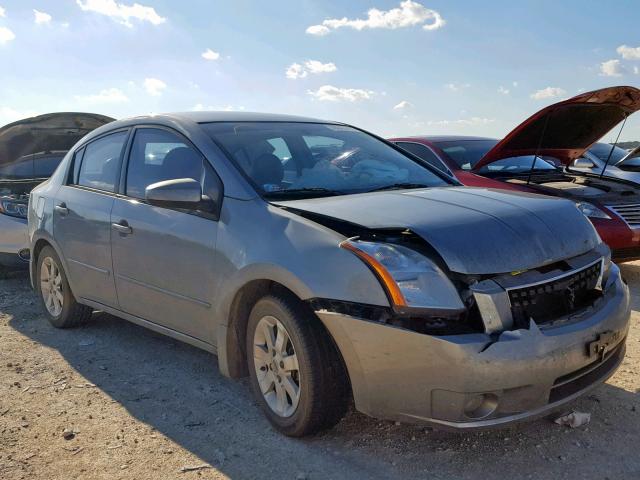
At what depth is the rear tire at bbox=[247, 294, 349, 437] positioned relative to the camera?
2.95 meters

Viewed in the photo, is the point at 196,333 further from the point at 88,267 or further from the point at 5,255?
the point at 5,255

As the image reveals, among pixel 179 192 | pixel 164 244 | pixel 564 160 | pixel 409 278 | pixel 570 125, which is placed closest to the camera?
pixel 409 278

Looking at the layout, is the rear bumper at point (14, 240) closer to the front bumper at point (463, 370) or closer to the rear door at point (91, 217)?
the rear door at point (91, 217)

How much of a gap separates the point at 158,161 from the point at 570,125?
→ 4.40 m

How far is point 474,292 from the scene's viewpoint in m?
2.66

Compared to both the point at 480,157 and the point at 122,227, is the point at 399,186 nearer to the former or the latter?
the point at 122,227

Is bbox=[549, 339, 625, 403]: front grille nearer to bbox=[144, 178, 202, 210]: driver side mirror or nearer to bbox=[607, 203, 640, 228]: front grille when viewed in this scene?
bbox=[144, 178, 202, 210]: driver side mirror

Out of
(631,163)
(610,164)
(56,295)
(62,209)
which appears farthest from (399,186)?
(631,163)

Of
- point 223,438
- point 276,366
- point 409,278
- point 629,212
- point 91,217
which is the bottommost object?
point 223,438

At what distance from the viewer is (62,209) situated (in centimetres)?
495

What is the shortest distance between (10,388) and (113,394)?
27.9 inches

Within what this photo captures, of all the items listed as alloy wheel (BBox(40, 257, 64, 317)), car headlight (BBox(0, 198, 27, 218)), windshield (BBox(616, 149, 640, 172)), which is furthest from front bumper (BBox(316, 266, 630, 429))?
windshield (BBox(616, 149, 640, 172))

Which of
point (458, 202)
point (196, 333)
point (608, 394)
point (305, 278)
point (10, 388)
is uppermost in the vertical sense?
point (458, 202)

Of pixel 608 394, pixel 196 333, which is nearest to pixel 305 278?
pixel 196 333
